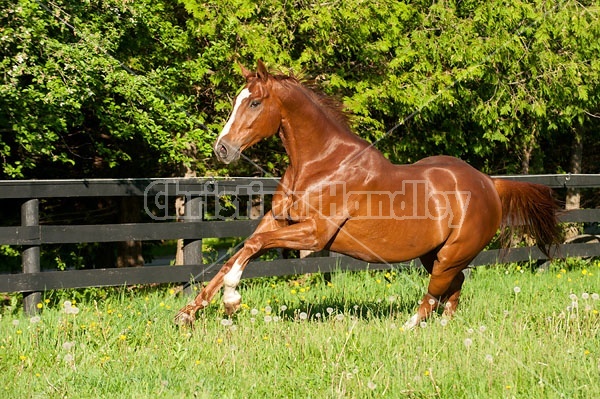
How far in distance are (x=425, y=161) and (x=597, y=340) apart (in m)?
2.31

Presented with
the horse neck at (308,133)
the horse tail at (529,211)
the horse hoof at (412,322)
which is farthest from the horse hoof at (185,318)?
the horse tail at (529,211)

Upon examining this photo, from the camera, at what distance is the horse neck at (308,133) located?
5.77 m

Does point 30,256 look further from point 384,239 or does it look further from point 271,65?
point 271,65

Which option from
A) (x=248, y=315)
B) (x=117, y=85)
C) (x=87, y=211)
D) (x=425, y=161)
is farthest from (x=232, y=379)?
(x=87, y=211)

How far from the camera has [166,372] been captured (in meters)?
4.53

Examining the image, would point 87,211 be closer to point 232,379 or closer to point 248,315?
point 248,315

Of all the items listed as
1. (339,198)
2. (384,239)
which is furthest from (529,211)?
(339,198)

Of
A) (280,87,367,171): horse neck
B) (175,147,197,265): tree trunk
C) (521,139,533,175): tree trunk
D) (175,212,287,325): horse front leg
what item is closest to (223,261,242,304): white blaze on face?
(175,212,287,325): horse front leg

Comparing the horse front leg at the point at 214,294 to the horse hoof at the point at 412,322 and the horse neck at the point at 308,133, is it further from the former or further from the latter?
the horse hoof at the point at 412,322

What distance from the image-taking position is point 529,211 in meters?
7.18

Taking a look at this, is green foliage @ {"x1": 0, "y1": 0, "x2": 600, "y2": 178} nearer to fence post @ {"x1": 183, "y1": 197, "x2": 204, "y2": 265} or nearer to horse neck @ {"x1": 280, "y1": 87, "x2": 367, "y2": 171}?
fence post @ {"x1": 183, "y1": 197, "x2": 204, "y2": 265}

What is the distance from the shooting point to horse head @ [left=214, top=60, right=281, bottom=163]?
17.8ft

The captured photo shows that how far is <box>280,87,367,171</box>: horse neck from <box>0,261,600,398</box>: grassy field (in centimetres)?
124

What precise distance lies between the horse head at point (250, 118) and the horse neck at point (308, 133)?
12 cm
